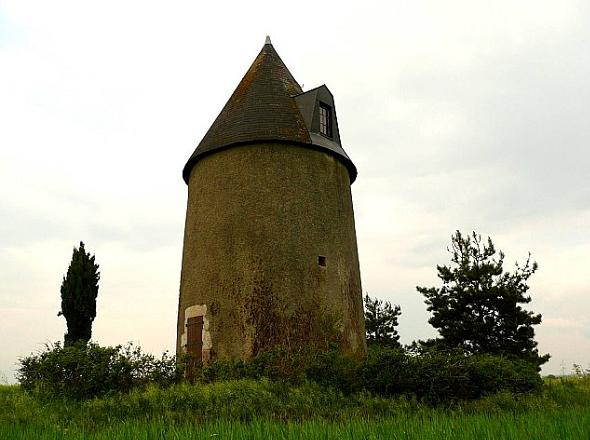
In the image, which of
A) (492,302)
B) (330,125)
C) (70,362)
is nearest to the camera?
(70,362)

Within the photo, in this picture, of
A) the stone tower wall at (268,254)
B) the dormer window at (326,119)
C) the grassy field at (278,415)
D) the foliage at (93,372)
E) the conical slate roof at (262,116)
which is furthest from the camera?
the dormer window at (326,119)

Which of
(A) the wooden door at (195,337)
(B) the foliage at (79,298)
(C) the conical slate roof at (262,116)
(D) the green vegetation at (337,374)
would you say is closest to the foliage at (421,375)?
(D) the green vegetation at (337,374)

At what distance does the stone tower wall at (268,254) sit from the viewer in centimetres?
1431

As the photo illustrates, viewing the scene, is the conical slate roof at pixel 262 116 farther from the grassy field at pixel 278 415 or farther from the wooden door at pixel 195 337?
the grassy field at pixel 278 415

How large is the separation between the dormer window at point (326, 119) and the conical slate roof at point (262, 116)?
49 cm

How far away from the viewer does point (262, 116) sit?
16.4 m

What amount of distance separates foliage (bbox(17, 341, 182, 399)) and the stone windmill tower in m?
2.55

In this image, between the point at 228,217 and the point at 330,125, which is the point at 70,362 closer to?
the point at 228,217

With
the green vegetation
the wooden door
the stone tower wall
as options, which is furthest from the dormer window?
the green vegetation

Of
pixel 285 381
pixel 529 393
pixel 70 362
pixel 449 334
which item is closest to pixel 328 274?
pixel 285 381

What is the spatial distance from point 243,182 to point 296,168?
1585 millimetres

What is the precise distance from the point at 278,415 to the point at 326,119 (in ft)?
35.4

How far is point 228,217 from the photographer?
15305 mm

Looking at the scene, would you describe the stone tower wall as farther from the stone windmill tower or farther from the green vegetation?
the green vegetation
